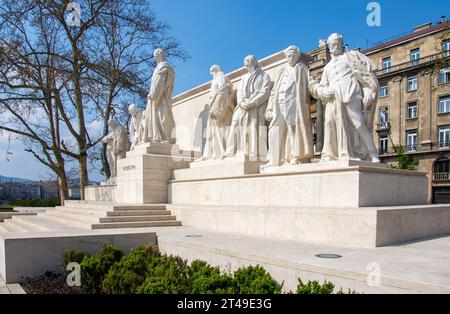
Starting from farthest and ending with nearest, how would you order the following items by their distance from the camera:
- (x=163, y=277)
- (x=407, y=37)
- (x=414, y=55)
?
(x=407, y=37) → (x=414, y=55) → (x=163, y=277)

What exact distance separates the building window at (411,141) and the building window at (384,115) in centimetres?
238

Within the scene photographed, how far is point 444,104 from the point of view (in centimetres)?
3484

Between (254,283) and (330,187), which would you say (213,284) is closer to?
(254,283)

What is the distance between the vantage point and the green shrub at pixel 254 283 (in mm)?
4219

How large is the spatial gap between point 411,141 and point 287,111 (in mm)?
32309

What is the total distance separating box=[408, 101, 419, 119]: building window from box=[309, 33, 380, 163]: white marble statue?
3166cm

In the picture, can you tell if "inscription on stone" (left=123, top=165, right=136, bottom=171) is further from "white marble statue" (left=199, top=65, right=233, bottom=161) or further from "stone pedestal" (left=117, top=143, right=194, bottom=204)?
"white marble statue" (left=199, top=65, right=233, bottom=161)

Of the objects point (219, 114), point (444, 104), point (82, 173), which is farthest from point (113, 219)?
point (444, 104)

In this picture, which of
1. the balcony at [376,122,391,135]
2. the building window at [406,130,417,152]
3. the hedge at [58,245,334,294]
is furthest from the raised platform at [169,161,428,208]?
the balcony at [376,122,391,135]

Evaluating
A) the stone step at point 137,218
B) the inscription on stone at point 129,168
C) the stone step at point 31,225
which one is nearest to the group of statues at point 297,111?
the stone step at point 137,218

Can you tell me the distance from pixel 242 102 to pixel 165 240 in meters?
5.33

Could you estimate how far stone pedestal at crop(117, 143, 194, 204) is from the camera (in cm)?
1349

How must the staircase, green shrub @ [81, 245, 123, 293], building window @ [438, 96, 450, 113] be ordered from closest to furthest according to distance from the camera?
green shrub @ [81, 245, 123, 293]
the staircase
building window @ [438, 96, 450, 113]
